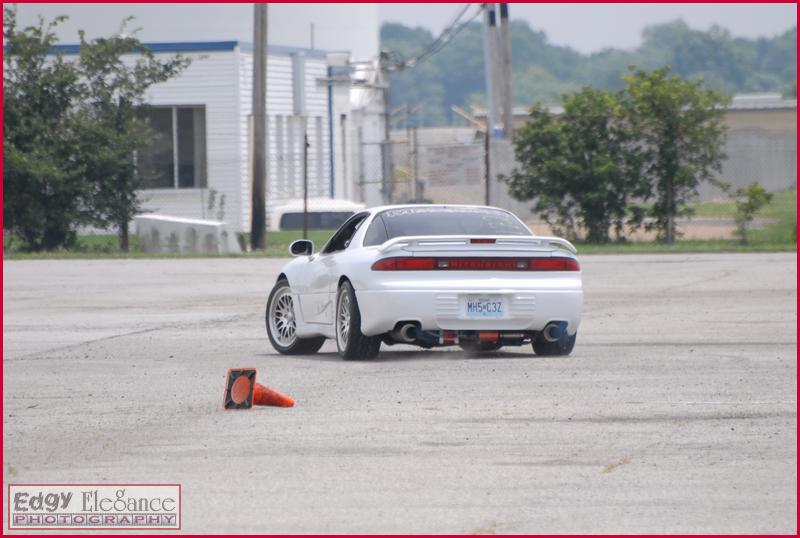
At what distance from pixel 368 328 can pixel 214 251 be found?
19.2m

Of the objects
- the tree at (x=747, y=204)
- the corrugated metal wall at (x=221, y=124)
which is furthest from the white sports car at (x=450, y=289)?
the corrugated metal wall at (x=221, y=124)

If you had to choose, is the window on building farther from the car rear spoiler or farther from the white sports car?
the car rear spoiler

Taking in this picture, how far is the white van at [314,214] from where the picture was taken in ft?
127

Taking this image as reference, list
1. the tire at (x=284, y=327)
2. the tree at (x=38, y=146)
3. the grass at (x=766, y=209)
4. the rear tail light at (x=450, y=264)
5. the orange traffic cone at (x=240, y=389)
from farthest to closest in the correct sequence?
the grass at (x=766, y=209) < the tree at (x=38, y=146) < the tire at (x=284, y=327) < the rear tail light at (x=450, y=264) < the orange traffic cone at (x=240, y=389)

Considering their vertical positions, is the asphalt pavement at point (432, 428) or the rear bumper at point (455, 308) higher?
the rear bumper at point (455, 308)

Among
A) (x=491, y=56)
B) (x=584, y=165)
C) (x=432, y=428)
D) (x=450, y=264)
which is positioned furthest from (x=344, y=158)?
(x=432, y=428)

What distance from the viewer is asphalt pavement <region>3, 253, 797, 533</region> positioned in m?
7.13

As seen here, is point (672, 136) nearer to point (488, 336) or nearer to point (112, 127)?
point (112, 127)

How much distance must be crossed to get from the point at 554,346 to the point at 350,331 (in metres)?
1.78

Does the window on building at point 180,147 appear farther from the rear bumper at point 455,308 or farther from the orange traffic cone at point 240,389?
the orange traffic cone at point 240,389

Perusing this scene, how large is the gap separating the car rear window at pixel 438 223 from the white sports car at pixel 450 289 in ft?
0.05

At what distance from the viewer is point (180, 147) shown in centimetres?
4278

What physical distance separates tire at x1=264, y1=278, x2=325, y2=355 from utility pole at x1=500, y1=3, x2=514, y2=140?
26747 mm

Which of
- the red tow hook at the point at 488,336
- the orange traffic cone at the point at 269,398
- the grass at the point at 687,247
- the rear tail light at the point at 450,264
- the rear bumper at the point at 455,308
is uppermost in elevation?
the rear tail light at the point at 450,264
